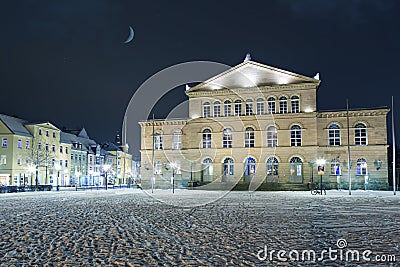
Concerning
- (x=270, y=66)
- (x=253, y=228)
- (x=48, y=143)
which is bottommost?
(x=253, y=228)

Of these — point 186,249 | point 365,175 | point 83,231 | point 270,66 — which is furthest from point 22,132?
point 186,249

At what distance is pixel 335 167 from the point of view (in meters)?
51.6

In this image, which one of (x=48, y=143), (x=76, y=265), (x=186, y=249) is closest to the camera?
(x=76, y=265)

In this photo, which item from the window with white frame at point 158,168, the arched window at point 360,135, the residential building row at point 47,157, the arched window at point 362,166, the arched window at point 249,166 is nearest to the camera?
the arched window at point 362,166

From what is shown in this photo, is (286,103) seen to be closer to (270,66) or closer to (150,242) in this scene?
(270,66)

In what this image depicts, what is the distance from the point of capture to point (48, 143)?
69562mm

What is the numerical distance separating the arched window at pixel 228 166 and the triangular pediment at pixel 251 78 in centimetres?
956

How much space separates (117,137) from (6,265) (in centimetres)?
11949

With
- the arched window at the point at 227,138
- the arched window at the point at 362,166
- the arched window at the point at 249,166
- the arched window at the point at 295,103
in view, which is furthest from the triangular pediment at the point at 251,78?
the arched window at the point at 362,166

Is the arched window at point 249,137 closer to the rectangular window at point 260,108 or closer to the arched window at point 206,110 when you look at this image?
the rectangular window at point 260,108

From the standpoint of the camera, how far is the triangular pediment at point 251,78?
53.7 meters

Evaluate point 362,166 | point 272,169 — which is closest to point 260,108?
point 272,169

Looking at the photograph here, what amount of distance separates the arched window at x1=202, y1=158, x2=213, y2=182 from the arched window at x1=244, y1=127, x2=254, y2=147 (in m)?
5.27

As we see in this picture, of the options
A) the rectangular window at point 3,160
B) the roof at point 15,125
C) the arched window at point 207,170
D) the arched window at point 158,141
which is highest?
the roof at point 15,125
